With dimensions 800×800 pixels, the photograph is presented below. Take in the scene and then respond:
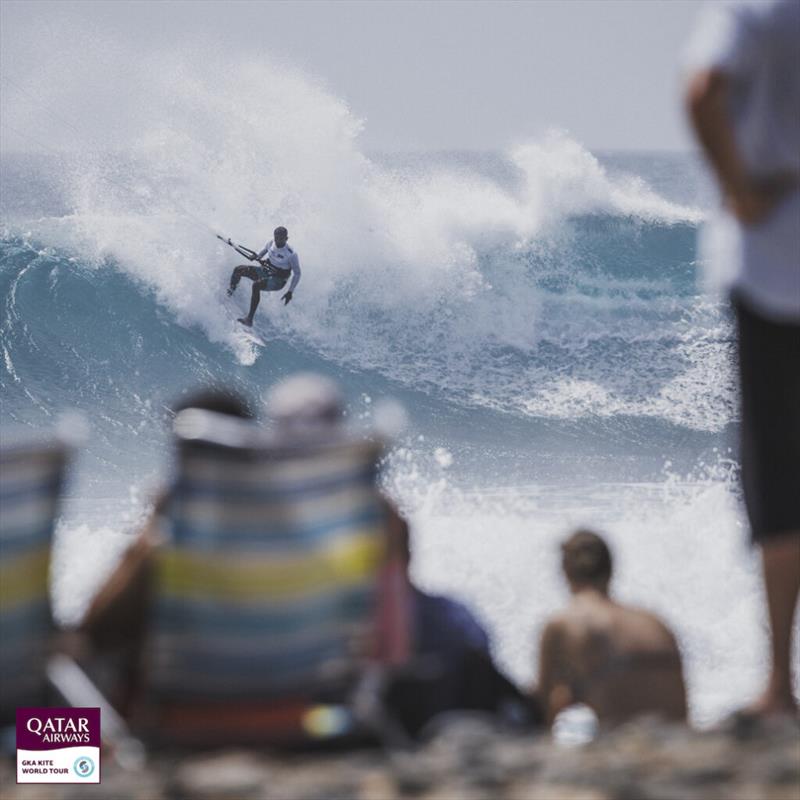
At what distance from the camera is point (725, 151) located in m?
2.05

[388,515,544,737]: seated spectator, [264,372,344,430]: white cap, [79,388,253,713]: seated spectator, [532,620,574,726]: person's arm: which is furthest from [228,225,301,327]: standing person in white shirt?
[79,388,253,713]: seated spectator

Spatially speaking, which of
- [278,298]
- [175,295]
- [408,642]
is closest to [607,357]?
[278,298]

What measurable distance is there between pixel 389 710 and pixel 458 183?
80.1 feet

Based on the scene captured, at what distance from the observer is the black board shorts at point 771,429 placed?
6.77 feet

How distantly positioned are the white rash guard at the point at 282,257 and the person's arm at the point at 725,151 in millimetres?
15774

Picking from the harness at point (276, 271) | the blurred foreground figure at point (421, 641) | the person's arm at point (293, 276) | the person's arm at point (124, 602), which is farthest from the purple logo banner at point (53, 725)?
the harness at point (276, 271)

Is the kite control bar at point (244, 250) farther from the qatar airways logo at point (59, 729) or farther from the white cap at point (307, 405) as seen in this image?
the qatar airways logo at point (59, 729)

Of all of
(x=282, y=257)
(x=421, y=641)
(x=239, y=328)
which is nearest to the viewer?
(x=421, y=641)

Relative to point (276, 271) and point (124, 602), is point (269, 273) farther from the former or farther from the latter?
point (124, 602)

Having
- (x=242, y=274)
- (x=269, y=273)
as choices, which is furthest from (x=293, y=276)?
(x=242, y=274)

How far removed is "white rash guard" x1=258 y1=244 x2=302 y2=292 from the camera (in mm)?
17944

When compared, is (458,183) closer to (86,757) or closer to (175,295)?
(175,295)

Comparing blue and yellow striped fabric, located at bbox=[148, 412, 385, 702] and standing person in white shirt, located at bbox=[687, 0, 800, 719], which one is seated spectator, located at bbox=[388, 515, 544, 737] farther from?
standing person in white shirt, located at bbox=[687, 0, 800, 719]

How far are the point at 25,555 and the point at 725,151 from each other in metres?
1.21
